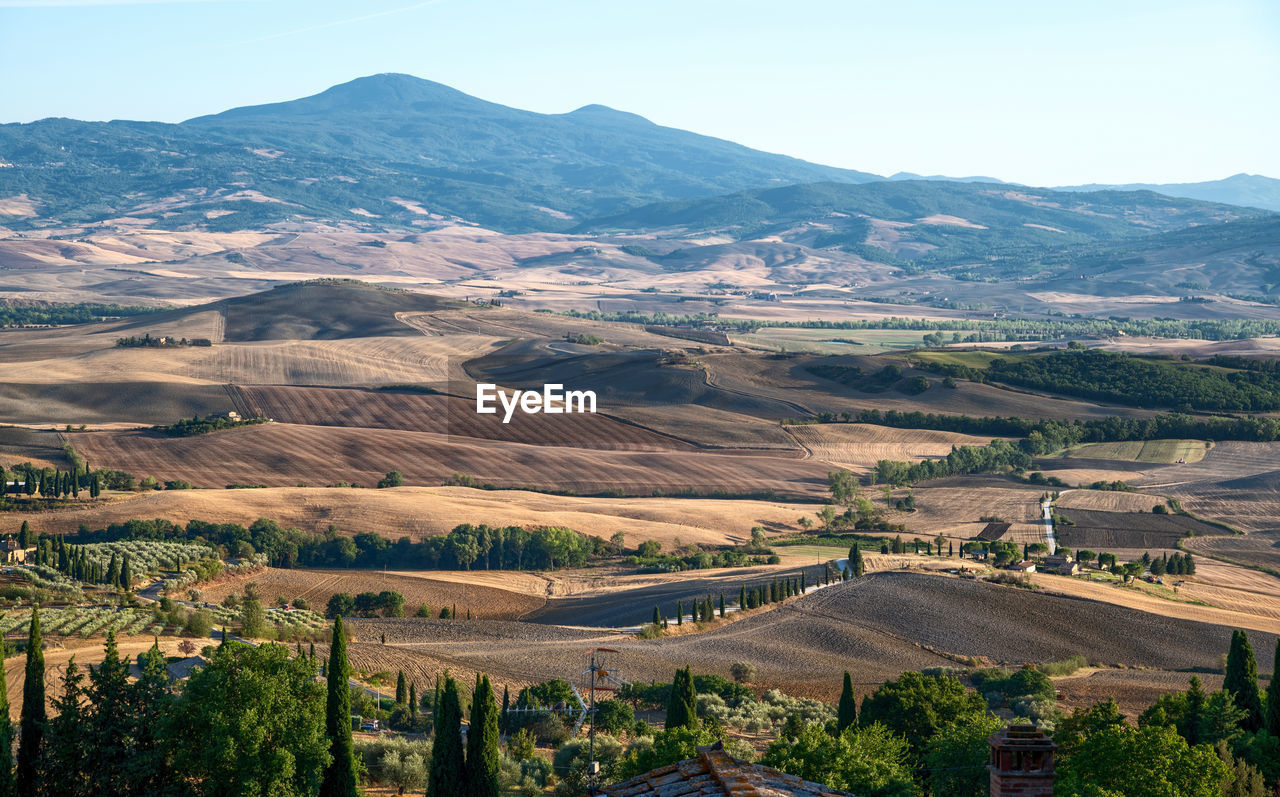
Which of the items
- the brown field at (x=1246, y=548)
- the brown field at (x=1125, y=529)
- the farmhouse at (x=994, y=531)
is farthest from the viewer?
the farmhouse at (x=994, y=531)

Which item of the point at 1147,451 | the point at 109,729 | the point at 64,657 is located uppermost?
the point at 109,729

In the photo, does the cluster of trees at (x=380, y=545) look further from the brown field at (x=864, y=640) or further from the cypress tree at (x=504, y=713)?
the cypress tree at (x=504, y=713)

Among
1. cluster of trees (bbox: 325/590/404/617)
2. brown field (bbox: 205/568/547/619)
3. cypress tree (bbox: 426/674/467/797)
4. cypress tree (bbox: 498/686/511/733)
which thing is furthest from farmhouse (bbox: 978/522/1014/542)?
cypress tree (bbox: 426/674/467/797)

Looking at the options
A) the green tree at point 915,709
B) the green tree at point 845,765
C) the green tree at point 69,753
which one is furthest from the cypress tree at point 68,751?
the green tree at point 915,709

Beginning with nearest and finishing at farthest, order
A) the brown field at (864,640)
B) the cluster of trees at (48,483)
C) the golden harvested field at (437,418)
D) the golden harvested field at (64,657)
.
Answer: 1. the golden harvested field at (64,657)
2. the brown field at (864,640)
3. the cluster of trees at (48,483)
4. the golden harvested field at (437,418)

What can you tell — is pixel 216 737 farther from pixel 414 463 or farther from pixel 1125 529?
pixel 414 463

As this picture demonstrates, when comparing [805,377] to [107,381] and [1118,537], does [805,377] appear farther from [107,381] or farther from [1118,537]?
[107,381]

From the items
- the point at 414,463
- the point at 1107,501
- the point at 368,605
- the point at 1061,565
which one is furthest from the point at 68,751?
the point at 1107,501
